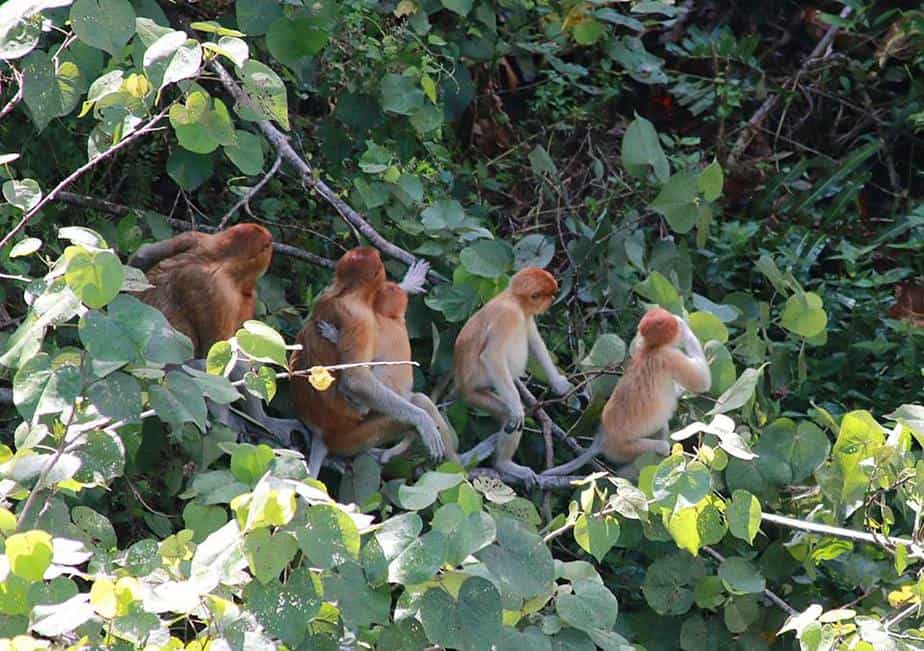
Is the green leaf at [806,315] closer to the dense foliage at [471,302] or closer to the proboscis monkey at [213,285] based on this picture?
the dense foliage at [471,302]

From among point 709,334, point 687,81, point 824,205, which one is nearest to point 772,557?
point 709,334

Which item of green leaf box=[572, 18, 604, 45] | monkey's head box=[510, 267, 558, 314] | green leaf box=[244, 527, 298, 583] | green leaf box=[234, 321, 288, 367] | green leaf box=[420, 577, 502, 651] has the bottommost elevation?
monkey's head box=[510, 267, 558, 314]

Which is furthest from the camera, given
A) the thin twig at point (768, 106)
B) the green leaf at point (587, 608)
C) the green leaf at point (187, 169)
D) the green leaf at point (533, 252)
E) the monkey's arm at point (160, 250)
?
the thin twig at point (768, 106)

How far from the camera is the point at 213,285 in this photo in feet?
15.9

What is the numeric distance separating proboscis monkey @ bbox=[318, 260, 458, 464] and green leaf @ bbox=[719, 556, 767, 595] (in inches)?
42.2

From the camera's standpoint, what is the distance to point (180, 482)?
4.48 m

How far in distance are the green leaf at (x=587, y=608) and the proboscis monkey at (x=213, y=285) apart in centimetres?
163

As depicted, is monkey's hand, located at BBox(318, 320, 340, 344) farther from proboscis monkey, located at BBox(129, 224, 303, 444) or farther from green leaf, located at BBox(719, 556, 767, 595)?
green leaf, located at BBox(719, 556, 767, 595)

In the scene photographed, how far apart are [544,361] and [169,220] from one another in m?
1.52

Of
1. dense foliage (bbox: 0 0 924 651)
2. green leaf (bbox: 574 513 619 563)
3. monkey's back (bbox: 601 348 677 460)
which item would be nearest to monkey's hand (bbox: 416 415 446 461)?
dense foliage (bbox: 0 0 924 651)

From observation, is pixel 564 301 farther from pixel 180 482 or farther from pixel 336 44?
pixel 180 482

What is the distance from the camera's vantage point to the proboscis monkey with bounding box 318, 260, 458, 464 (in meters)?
5.04

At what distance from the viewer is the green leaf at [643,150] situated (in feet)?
18.6

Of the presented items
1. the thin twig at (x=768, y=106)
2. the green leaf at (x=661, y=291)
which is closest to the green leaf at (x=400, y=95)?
the green leaf at (x=661, y=291)
